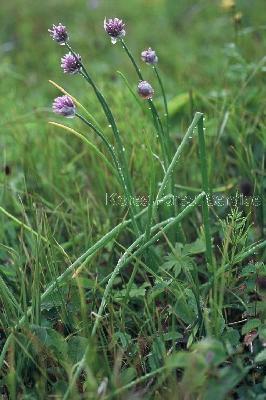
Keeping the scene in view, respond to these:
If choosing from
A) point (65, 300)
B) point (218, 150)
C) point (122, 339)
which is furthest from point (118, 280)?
point (218, 150)

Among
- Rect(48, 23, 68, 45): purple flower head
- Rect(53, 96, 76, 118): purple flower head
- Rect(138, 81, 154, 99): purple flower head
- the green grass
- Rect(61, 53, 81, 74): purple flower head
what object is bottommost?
the green grass

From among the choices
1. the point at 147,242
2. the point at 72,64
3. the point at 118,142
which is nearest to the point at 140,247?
the point at 147,242

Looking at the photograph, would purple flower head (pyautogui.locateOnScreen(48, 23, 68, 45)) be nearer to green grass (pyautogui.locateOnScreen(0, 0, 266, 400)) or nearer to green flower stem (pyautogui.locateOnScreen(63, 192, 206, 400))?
green grass (pyautogui.locateOnScreen(0, 0, 266, 400))

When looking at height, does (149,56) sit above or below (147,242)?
above

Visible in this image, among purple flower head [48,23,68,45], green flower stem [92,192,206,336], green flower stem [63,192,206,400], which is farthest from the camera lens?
purple flower head [48,23,68,45]

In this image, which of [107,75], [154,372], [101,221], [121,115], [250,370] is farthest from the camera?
[107,75]

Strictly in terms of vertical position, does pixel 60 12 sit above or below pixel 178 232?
above

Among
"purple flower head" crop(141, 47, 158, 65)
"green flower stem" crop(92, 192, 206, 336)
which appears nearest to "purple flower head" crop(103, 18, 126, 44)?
"purple flower head" crop(141, 47, 158, 65)

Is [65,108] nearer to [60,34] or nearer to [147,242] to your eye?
[60,34]

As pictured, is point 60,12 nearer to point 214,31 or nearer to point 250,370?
point 214,31
